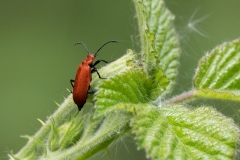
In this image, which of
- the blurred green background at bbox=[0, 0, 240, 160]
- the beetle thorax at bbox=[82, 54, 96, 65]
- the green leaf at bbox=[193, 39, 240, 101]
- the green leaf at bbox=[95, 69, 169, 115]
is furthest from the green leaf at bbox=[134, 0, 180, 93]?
the blurred green background at bbox=[0, 0, 240, 160]

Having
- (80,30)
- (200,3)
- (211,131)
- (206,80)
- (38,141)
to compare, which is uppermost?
(80,30)

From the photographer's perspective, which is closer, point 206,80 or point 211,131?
point 211,131

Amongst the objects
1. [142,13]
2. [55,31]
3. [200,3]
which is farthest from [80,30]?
[142,13]

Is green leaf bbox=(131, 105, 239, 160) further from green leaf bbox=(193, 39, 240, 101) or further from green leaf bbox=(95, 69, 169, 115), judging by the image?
green leaf bbox=(193, 39, 240, 101)

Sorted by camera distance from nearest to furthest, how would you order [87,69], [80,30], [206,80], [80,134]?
[80,134], [206,80], [87,69], [80,30]

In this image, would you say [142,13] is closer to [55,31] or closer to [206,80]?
[206,80]

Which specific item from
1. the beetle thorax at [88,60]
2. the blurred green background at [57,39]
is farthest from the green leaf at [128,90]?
the blurred green background at [57,39]
